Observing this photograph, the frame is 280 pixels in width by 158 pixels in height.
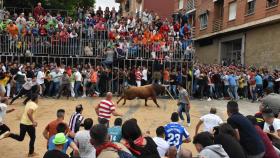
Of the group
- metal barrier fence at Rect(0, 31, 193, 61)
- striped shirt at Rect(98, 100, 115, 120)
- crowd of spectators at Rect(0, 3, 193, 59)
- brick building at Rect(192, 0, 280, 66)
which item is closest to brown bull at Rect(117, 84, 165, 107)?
metal barrier fence at Rect(0, 31, 193, 61)

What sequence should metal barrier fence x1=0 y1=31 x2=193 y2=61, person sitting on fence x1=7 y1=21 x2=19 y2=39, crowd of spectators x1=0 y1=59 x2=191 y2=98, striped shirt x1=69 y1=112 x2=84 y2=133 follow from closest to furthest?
striped shirt x1=69 y1=112 x2=84 y2=133 → crowd of spectators x1=0 y1=59 x2=191 y2=98 → person sitting on fence x1=7 y1=21 x2=19 y2=39 → metal barrier fence x1=0 y1=31 x2=193 y2=61

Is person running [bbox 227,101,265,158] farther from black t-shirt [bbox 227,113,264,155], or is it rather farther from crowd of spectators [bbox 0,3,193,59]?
crowd of spectators [bbox 0,3,193,59]

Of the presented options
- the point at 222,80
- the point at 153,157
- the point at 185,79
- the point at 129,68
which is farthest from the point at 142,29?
the point at 153,157

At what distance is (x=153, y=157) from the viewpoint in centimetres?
566

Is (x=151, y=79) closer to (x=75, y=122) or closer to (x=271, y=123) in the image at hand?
(x=75, y=122)

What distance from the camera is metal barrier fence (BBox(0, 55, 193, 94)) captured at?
23.2m

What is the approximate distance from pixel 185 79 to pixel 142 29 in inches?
167

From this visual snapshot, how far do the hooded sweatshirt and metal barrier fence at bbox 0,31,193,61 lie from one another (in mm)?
18475

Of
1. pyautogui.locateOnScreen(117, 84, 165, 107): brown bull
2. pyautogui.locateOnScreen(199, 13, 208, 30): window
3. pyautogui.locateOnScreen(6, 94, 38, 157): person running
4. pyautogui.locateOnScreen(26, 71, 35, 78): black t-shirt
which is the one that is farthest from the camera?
pyautogui.locateOnScreen(199, 13, 208, 30): window

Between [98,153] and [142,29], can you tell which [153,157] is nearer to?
[98,153]

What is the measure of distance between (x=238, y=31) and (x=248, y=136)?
85.4ft

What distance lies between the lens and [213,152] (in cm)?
536

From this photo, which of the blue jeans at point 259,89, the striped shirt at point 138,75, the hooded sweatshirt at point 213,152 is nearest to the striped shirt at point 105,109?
the hooded sweatshirt at point 213,152

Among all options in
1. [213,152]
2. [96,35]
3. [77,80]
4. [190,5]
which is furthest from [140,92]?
[190,5]
